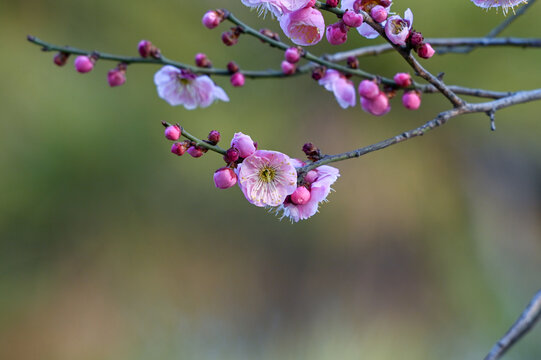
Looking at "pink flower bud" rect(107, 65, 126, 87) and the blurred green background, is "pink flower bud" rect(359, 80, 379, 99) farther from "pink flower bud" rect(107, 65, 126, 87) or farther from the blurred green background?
the blurred green background

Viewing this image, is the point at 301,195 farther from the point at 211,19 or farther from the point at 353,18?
the point at 211,19

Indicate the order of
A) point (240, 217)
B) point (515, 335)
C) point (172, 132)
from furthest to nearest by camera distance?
point (240, 217) < point (172, 132) < point (515, 335)

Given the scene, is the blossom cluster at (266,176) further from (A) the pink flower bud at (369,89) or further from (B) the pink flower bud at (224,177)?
(A) the pink flower bud at (369,89)

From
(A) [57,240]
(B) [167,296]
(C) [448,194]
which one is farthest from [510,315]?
(A) [57,240]

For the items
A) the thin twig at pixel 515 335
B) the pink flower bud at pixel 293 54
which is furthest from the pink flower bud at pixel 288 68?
the thin twig at pixel 515 335

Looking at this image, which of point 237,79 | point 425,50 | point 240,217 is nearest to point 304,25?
point 425,50

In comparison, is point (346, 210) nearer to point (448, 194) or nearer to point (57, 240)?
point (448, 194)

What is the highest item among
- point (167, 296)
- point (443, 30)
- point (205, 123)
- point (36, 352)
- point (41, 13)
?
point (443, 30)
